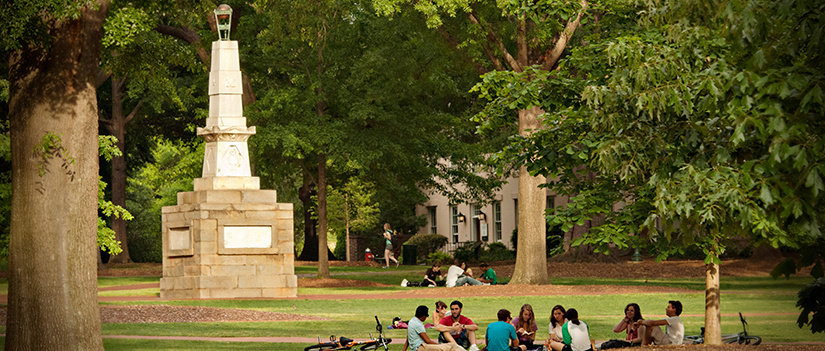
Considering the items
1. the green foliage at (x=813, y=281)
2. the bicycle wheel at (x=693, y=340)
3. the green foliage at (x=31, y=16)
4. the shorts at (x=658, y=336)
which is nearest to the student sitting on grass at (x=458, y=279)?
the bicycle wheel at (x=693, y=340)

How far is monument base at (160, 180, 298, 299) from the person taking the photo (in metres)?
26.7

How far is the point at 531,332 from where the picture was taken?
587 inches

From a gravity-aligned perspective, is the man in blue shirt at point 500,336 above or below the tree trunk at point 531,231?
below

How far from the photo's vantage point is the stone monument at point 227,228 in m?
26.7

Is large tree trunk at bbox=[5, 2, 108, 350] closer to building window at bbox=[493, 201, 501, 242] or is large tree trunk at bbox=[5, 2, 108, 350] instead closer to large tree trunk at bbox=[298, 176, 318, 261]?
large tree trunk at bbox=[298, 176, 318, 261]

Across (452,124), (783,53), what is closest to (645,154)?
(783,53)

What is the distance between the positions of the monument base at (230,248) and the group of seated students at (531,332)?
489 inches

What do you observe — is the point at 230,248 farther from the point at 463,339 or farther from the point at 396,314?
the point at 463,339

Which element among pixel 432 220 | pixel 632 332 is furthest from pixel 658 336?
pixel 432 220

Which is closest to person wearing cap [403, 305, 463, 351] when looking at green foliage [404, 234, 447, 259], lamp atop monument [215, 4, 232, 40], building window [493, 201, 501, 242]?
lamp atop monument [215, 4, 232, 40]

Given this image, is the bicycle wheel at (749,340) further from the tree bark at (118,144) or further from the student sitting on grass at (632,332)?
the tree bark at (118,144)

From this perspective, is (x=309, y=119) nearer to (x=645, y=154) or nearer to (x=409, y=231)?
(x=645, y=154)

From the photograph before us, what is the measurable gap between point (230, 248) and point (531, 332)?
44.5 ft

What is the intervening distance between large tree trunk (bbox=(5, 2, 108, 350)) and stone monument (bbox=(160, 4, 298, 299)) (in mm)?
14276
